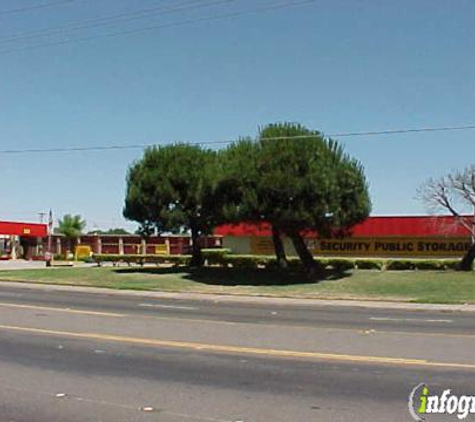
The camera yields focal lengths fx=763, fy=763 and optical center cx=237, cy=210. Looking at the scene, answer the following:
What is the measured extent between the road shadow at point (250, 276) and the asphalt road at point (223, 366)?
18.3m

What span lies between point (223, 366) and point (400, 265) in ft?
117

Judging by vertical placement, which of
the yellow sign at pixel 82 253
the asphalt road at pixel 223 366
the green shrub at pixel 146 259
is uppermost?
the yellow sign at pixel 82 253

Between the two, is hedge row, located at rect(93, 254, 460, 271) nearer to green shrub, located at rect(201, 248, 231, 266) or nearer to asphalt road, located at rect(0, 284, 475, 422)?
green shrub, located at rect(201, 248, 231, 266)

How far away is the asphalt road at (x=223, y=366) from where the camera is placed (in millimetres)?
8055

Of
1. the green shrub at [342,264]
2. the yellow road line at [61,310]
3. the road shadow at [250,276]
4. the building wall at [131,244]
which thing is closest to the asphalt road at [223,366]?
the yellow road line at [61,310]

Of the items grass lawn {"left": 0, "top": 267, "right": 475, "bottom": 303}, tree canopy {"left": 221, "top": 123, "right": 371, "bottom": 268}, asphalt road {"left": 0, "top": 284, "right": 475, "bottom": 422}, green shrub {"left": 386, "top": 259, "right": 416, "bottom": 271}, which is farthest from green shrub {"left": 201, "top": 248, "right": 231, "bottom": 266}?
asphalt road {"left": 0, "top": 284, "right": 475, "bottom": 422}

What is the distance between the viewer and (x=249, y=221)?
37.9 meters

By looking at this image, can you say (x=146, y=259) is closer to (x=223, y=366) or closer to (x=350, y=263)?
(x=350, y=263)

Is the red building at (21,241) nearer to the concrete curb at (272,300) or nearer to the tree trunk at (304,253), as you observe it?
the tree trunk at (304,253)

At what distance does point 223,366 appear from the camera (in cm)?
1089

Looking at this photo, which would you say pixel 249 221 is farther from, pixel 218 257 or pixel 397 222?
pixel 397 222

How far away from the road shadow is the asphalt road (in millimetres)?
18264

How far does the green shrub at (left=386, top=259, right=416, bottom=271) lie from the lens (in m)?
45.1

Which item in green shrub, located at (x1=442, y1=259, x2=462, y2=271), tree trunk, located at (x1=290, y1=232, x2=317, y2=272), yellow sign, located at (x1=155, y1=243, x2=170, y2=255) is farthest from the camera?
yellow sign, located at (x1=155, y1=243, x2=170, y2=255)
